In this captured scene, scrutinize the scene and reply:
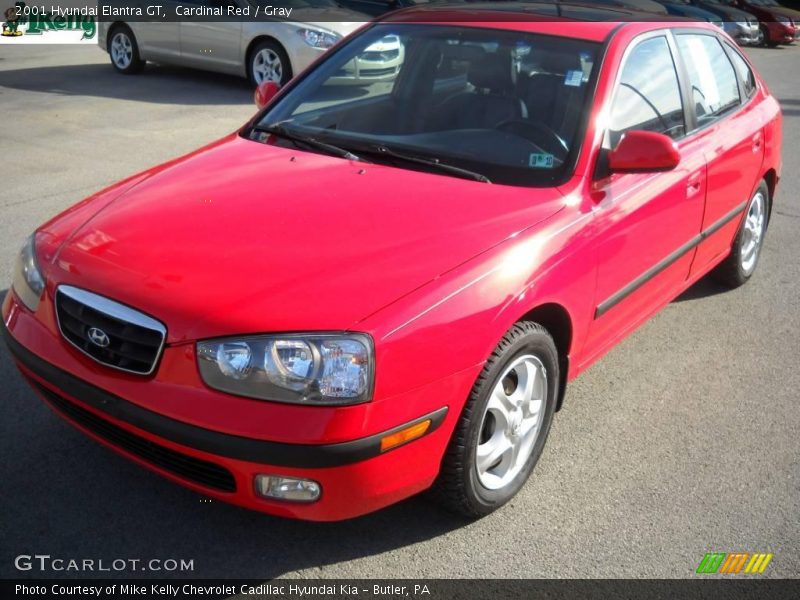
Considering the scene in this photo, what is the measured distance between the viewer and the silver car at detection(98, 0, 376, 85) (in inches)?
437

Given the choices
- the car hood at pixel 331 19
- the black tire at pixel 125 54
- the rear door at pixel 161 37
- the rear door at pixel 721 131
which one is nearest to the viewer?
the rear door at pixel 721 131

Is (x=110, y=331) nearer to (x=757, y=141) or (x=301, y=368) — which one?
(x=301, y=368)

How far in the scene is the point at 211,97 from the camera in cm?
1103

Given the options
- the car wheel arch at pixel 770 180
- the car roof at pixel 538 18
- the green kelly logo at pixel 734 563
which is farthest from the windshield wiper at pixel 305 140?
the car wheel arch at pixel 770 180

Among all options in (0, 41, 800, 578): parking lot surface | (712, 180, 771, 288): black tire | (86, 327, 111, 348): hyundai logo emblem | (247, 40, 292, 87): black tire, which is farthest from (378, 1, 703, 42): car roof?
(247, 40, 292, 87): black tire

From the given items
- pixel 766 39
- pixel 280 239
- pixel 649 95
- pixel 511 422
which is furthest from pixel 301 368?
pixel 766 39

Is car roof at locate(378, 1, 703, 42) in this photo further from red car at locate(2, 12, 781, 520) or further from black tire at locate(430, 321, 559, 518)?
black tire at locate(430, 321, 559, 518)

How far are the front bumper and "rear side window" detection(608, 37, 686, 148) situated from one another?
5.40 ft

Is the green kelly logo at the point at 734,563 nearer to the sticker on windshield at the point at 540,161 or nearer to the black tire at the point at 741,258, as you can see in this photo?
the sticker on windshield at the point at 540,161

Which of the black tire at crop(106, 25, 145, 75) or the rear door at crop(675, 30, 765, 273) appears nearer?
the rear door at crop(675, 30, 765, 273)

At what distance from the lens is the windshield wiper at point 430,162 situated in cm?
339

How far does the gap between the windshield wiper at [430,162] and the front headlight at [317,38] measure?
25.7 ft

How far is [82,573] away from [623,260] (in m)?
2.28

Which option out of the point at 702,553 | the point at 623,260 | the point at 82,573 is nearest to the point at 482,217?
the point at 623,260
